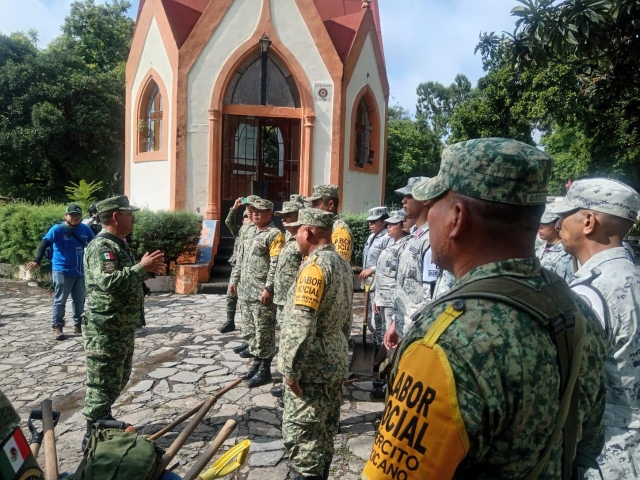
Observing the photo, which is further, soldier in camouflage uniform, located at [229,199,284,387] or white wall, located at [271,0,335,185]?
white wall, located at [271,0,335,185]

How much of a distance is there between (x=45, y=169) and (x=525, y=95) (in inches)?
751

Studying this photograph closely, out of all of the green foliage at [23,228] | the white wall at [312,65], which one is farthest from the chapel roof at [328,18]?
the green foliage at [23,228]

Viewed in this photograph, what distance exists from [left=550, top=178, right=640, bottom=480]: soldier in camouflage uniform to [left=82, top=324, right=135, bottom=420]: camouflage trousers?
10.8 ft

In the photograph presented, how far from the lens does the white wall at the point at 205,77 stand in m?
12.2

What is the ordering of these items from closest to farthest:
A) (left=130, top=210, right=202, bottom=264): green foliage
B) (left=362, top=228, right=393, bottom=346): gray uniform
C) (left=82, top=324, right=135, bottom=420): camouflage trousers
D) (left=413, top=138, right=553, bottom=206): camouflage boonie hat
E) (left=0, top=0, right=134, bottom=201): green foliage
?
(left=413, top=138, right=553, bottom=206): camouflage boonie hat → (left=82, top=324, right=135, bottom=420): camouflage trousers → (left=362, top=228, right=393, bottom=346): gray uniform → (left=130, top=210, right=202, bottom=264): green foliage → (left=0, top=0, right=134, bottom=201): green foliage

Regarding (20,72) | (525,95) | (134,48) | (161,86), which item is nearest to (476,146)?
(161,86)

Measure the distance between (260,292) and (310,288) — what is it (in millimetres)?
2591

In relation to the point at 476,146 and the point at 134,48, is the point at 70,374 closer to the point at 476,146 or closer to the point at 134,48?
the point at 476,146

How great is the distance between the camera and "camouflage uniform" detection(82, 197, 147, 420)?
376cm

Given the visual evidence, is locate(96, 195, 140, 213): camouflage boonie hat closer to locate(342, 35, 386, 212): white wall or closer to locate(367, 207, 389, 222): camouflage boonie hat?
locate(367, 207, 389, 222): camouflage boonie hat

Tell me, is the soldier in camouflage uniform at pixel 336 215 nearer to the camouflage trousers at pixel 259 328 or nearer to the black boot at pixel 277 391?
the camouflage trousers at pixel 259 328

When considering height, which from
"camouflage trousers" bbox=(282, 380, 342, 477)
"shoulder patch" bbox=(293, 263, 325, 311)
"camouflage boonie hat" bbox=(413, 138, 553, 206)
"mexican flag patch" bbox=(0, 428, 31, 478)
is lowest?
"camouflage trousers" bbox=(282, 380, 342, 477)

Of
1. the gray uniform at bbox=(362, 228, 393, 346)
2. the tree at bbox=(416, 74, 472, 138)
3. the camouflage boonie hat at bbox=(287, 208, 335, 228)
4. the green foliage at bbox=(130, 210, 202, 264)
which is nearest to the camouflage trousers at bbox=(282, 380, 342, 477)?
the camouflage boonie hat at bbox=(287, 208, 335, 228)

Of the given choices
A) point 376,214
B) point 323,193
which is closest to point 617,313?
point 323,193
